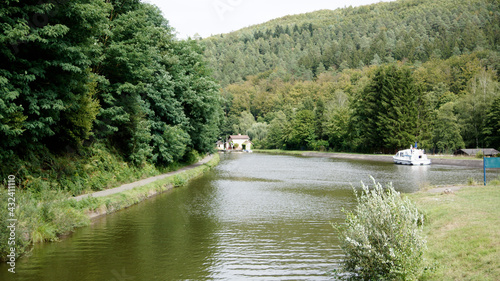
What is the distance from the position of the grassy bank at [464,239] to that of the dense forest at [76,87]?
44.3ft

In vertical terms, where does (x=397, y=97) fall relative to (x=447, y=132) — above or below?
above

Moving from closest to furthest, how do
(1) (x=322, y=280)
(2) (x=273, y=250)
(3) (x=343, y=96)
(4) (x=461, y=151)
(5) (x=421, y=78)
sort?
(1) (x=322, y=280)
(2) (x=273, y=250)
(4) (x=461, y=151)
(5) (x=421, y=78)
(3) (x=343, y=96)

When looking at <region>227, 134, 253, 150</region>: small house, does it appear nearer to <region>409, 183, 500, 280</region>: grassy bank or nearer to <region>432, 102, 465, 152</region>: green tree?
<region>432, 102, 465, 152</region>: green tree

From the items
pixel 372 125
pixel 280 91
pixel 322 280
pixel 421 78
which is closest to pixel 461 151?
pixel 372 125

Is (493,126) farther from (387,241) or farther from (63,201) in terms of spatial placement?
(63,201)

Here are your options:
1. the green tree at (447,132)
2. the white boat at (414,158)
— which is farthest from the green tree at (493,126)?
the white boat at (414,158)

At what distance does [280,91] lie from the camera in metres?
172

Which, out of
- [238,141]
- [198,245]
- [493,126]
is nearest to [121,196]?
[198,245]

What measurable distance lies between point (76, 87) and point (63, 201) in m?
5.60

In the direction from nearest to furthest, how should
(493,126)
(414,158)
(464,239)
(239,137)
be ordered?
(464,239) → (414,158) → (493,126) → (239,137)

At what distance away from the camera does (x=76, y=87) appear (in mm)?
16906

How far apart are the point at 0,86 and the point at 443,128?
71.0 meters

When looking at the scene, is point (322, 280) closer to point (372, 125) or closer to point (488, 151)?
point (488, 151)

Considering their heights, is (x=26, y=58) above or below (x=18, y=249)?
above
